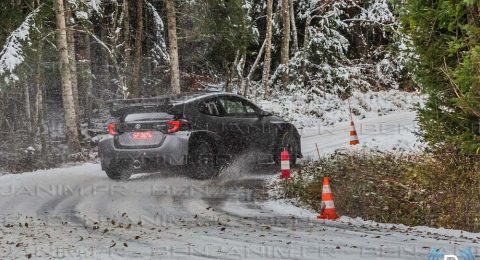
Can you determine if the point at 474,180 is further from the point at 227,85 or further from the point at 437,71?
the point at 227,85

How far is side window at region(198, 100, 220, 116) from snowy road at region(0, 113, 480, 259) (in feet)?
4.43

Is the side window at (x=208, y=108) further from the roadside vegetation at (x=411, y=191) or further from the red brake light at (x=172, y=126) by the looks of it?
the roadside vegetation at (x=411, y=191)

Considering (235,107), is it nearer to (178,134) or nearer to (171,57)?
(178,134)

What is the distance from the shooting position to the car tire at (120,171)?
11876 millimetres

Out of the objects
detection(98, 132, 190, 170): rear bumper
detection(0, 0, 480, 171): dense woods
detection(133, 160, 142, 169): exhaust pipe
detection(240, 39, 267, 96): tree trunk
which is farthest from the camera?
detection(240, 39, 267, 96): tree trunk

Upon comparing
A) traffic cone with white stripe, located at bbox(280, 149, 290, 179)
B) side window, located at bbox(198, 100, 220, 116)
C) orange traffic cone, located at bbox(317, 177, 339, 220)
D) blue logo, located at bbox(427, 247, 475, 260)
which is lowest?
blue logo, located at bbox(427, 247, 475, 260)

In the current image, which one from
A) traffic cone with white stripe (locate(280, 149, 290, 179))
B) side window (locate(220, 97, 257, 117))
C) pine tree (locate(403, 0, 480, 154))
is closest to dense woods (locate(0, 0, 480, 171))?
side window (locate(220, 97, 257, 117))

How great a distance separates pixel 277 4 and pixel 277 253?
24.4 meters

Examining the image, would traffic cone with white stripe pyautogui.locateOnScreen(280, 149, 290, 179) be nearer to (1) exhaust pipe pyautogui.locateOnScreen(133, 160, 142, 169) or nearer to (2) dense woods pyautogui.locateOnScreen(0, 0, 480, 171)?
(1) exhaust pipe pyautogui.locateOnScreen(133, 160, 142, 169)

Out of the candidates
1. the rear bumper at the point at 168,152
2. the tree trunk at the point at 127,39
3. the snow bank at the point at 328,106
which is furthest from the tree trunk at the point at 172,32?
the rear bumper at the point at 168,152

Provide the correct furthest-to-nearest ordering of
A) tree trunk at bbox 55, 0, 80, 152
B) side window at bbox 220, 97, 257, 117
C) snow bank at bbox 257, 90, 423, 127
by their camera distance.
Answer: snow bank at bbox 257, 90, 423, 127
tree trunk at bbox 55, 0, 80, 152
side window at bbox 220, 97, 257, 117

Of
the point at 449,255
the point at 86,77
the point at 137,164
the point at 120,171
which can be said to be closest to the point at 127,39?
the point at 86,77

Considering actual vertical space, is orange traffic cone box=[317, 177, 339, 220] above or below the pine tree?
below

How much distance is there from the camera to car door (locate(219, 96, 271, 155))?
39.0 ft
